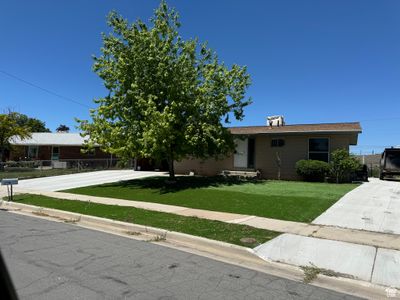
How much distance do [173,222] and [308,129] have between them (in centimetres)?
1433

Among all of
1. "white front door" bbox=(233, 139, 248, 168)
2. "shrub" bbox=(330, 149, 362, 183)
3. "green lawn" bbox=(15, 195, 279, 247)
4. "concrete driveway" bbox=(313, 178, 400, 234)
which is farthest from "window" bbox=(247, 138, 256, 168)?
"green lawn" bbox=(15, 195, 279, 247)

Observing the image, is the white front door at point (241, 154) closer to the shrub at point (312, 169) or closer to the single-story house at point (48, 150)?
the shrub at point (312, 169)

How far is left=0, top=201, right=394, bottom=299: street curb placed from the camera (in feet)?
19.8

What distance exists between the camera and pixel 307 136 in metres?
23.0

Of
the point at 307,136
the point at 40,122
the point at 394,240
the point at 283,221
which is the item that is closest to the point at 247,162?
the point at 307,136

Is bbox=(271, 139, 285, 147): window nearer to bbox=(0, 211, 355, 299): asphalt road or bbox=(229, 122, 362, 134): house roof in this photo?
bbox=(229, 122, 362, 134): house roof

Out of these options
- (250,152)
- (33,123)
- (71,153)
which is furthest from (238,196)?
(33,123)

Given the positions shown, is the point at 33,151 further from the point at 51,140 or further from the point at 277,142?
the point at 277,142

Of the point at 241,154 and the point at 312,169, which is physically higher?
the point at 241,154

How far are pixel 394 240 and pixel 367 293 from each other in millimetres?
3196

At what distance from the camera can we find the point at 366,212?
11.8m

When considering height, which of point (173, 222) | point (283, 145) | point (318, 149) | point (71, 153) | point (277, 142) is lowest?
point (173, 222)

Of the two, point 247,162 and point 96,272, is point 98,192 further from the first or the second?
point 96,272

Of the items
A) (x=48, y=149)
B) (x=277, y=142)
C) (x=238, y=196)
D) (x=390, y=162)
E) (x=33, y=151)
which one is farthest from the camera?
(x=33, y=151)
